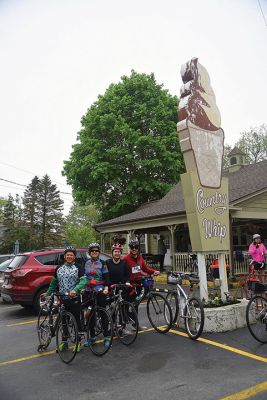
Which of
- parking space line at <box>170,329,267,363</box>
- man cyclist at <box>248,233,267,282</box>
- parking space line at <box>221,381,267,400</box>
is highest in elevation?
man cyclist at <box>248,233,267,282</box>

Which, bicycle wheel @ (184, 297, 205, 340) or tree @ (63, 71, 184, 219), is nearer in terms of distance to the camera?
bicycle wheel @ (184, 297, 205, 340)

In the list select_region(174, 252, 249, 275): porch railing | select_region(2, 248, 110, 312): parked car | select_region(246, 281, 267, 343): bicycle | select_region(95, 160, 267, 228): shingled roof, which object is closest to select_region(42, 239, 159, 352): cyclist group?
select_region(246, 281, 267, 343): bicycle

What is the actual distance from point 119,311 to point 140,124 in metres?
22.0

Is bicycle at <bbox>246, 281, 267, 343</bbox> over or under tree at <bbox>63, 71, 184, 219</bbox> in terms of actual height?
under

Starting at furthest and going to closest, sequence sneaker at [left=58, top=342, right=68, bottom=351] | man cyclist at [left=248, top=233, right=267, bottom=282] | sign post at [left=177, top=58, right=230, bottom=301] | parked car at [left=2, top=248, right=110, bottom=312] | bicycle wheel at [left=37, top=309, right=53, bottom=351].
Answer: man cyclist at [left=248, top=233, right=267, bottom=282]
parked car at [left=2, top=248, right=110, bottom=312]
sign post at [left=177, top=58, right=230, bottom=301]
bicycle wheel at [left=37, top=309, right=53, bottom=351]
sneaker at [left=58, top=342, right=68, bottom=351]

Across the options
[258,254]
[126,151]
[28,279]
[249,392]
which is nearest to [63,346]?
[249,392]

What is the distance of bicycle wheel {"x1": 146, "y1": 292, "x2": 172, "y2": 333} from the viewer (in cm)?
684

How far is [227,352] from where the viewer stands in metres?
5.55

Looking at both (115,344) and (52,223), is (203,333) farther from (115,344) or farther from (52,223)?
(52,223)

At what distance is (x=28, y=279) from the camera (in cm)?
938

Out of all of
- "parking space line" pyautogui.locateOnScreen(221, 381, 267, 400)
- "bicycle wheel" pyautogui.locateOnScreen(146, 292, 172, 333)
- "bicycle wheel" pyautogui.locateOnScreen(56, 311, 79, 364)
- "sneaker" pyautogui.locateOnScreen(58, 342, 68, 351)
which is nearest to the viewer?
"parking space line" pyautogui.locateOnScreen(221, 381, 267, 400)

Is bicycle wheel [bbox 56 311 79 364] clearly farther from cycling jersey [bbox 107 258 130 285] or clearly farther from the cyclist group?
cycling jersey [bbox 107 258 130 285]

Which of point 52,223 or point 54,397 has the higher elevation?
point 52,223

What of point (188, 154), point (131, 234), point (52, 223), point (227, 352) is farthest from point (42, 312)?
point (52, 223)
